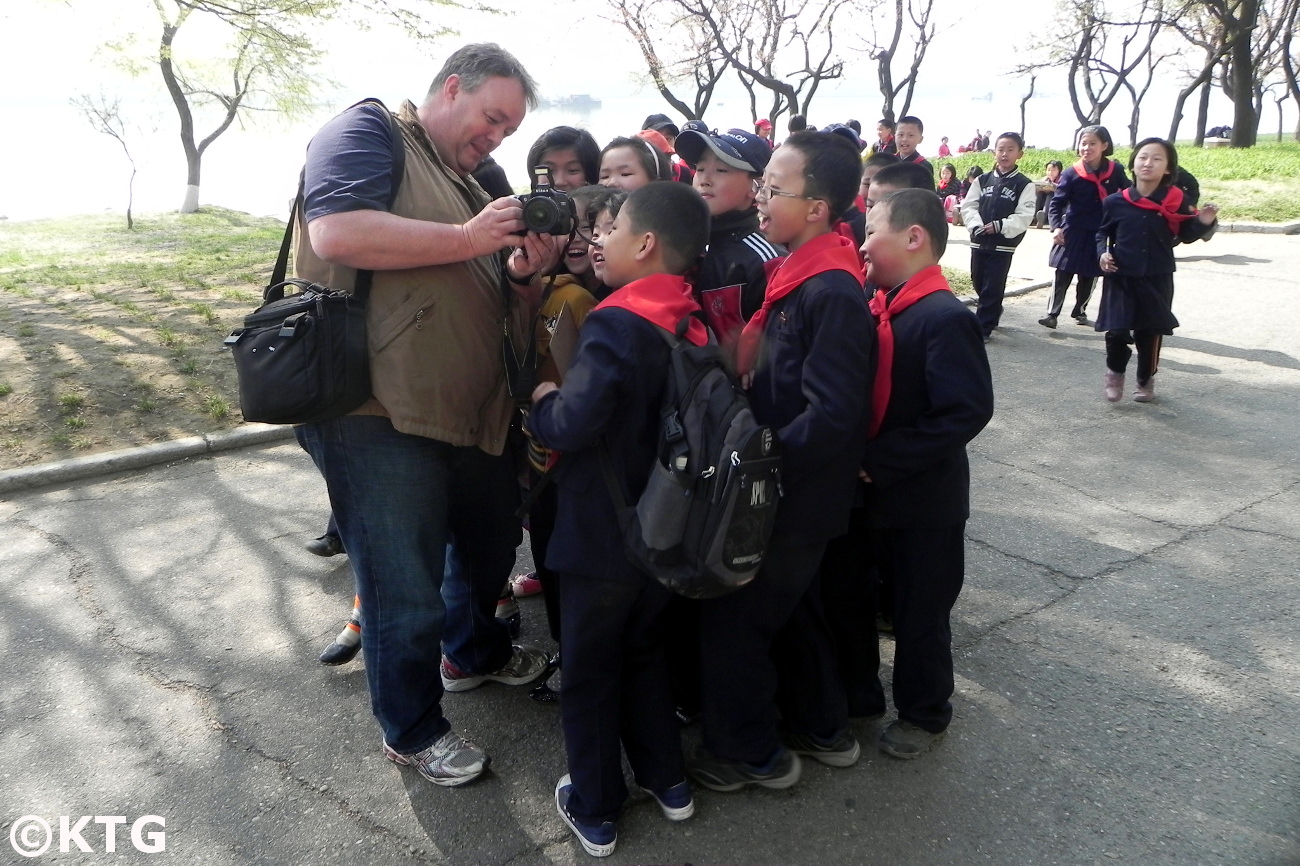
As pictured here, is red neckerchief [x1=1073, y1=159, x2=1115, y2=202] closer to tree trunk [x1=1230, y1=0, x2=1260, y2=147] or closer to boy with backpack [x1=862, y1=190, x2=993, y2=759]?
boy with backpack [x1=862, y1=190, x2=993, y2=759]

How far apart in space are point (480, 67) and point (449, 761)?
1.88 meters

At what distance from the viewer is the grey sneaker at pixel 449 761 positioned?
2.56m

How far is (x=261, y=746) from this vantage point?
2795mm

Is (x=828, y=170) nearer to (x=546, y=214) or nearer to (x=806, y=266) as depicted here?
(x=806, y=266)

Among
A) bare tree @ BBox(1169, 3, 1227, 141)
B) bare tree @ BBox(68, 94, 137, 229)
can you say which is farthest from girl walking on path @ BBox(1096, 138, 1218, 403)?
bare tree @ BBox(1169, 3, 1227, 141)

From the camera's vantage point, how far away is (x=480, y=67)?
7.41ft

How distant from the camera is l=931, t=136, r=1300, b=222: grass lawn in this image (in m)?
13.7

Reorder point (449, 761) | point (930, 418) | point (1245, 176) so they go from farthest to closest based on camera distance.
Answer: point (1245, 176) → point (449, 761) → point (930, 418)

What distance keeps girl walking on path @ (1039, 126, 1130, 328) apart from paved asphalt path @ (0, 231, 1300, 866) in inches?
129

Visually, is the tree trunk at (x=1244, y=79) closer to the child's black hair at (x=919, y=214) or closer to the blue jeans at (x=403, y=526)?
the child's black hair at (x=919, y=214)

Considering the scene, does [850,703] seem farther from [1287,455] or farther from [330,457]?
[1287,455]

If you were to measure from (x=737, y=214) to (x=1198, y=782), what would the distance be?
Result: 2.13 metres

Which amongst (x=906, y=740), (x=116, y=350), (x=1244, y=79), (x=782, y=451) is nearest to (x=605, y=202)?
(x=782, y=451)

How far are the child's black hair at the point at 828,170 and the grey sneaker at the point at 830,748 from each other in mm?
1509
